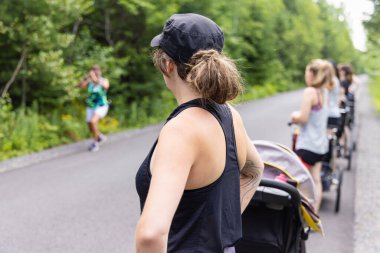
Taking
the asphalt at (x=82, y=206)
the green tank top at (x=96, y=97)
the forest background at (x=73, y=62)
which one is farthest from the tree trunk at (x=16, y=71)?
the asphalt at (x=82, y=206)

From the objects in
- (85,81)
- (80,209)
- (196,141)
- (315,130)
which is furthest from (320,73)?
(85,81)

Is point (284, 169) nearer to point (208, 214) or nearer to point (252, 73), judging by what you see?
point (208, 214)

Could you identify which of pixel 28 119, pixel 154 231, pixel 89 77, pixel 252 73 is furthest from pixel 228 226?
pixel 252 73

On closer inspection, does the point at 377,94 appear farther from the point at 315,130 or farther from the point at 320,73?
the point at 320,73

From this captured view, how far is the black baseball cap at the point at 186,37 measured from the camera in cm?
170

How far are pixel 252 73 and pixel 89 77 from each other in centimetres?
2624

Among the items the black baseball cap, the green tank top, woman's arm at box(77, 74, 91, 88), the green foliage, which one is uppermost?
the black baseball cap

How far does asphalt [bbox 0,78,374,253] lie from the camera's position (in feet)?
17.6

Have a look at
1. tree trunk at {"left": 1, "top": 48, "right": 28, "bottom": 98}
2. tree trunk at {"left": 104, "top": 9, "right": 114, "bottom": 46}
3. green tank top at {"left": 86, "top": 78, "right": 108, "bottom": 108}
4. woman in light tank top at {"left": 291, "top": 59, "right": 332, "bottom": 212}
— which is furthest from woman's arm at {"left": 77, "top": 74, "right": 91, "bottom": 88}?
woman in light tank top at {"left": 291, "top": 59, "right": 332, "bottom": 212}

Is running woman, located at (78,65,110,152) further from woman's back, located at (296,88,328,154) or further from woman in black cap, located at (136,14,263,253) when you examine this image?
woman in black cap, located at (136,14,263,253)

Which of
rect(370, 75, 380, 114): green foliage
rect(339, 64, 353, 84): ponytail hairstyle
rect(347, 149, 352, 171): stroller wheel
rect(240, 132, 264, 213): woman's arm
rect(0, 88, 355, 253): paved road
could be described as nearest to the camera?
rect(240, 132, 264, 213): woman's arm

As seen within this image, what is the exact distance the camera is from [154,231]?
4.96ft

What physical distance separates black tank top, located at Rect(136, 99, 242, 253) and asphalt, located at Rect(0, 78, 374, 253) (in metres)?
3.57

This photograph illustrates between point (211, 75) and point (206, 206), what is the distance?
1.51 feet
